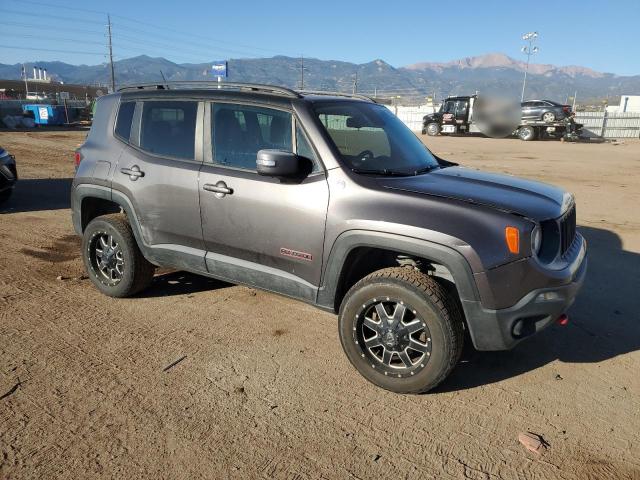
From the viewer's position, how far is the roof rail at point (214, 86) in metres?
3.62

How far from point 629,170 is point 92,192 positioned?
15682mm

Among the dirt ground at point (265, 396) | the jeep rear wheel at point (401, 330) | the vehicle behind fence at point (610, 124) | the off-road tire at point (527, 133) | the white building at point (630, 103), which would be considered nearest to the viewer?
the dirt ground at point (265, 396)

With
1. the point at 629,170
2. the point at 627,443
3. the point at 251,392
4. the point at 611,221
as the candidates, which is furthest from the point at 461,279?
the point at 629,170

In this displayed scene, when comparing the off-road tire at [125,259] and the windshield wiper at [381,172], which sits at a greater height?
the windshield wiper at [381,172]

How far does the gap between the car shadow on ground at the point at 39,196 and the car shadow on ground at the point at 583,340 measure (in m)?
7.43

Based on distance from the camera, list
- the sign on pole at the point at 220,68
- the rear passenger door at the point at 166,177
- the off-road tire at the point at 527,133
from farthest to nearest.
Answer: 1. the sign on pole at the point at 220,68
2. the off-road tire at the point at 527,133
3. the rear passenger door at the point at 166,177

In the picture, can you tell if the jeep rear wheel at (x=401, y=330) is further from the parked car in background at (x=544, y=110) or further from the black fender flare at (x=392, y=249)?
the parked car in background at (x=544, y=110)

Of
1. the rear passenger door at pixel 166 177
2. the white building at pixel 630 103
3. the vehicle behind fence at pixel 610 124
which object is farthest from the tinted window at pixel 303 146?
the white building at pixel 630 103

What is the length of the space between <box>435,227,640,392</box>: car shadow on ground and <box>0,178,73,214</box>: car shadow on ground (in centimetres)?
743

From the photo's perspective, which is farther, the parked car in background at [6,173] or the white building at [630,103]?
the white building at [630,103]

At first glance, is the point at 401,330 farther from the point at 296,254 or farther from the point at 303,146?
the point at 303,146

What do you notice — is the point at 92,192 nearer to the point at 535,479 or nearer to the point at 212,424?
the point at 212,424

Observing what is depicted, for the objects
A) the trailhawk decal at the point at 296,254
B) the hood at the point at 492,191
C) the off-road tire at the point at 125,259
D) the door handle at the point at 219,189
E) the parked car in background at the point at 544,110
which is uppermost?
the parked car in background at the point at 544,110

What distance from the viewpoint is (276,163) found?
123 inches
